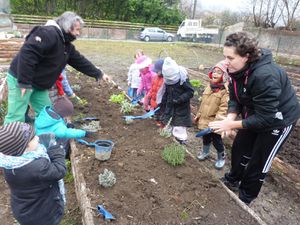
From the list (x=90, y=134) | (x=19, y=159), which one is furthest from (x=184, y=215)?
(x=90, y=134)

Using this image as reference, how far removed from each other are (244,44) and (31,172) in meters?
2.08

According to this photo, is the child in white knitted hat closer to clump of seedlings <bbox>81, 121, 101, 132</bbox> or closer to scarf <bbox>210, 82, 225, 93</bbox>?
scarf <bbox>210, 82, 225, 93</bbox>

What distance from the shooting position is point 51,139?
2301 mm

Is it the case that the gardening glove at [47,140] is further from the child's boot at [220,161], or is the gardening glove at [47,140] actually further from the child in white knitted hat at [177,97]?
the child's boot at [220,161]

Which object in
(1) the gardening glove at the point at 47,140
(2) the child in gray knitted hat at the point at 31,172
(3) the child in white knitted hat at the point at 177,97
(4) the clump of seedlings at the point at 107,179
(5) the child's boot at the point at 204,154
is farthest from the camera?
(5) the child's boot at the point at 204,154

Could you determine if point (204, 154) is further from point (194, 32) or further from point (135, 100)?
point (194, 32)

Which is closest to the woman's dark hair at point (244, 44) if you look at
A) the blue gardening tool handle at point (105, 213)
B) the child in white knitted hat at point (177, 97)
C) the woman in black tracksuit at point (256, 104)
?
the woman in black tracksuit at point (256, 104)

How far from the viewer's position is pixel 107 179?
118 inches

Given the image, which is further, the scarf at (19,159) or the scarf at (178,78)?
the scarf at (178,78)

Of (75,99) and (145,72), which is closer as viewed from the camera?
(75,99)

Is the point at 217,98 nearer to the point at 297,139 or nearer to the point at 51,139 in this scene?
the point at 297,139

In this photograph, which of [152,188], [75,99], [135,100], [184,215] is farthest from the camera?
[135,100]

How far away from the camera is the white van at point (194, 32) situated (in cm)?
2828

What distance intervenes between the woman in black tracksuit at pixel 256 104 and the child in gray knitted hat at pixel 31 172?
1.59m
